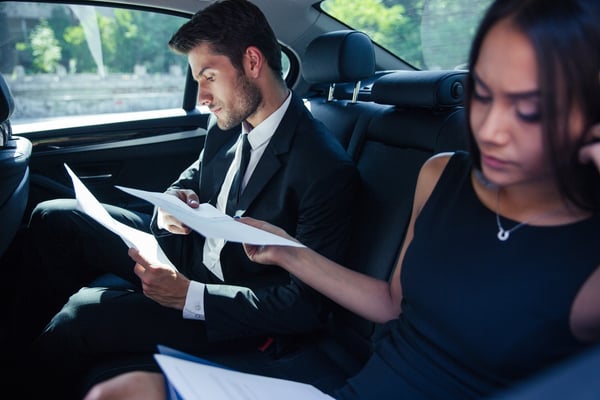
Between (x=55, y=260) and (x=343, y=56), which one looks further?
(x=343, y=56)

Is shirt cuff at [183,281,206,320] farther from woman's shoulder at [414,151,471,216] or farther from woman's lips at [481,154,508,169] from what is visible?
woman's lips at [481,154,508,169]

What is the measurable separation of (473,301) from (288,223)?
0.76 metres

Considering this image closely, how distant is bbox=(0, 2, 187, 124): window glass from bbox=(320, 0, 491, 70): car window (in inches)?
30.3

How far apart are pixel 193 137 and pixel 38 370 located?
146cm

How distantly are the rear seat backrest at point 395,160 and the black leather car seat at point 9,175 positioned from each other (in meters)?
1.06

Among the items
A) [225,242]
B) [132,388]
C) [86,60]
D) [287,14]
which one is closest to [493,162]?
[132,388]

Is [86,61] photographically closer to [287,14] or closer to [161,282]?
[287,14]

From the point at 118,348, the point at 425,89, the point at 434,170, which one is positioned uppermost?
the point at 425,89

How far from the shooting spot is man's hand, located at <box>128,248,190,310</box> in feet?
4.65

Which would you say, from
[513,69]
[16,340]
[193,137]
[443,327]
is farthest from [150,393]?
[193,137]

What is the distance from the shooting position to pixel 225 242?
65.6 inches

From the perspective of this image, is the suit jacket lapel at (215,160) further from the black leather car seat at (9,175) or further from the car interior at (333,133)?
the black leather car seat at (9,175)

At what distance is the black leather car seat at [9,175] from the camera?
1.85 meters

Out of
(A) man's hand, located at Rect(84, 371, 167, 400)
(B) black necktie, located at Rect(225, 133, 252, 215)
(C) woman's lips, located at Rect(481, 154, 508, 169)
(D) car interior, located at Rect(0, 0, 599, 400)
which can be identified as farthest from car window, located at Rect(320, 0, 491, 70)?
(A) man's hand, located at Rect(84, 371, 167, 400)
